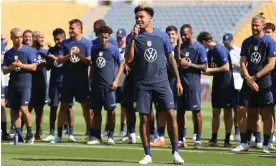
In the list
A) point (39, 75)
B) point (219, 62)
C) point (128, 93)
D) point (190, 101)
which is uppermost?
point (219, 62)

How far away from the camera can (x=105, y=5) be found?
5962 centimetres

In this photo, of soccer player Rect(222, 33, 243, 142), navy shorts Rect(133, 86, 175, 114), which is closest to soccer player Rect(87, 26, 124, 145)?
soccer player Rect(222, 33, 243, 142)

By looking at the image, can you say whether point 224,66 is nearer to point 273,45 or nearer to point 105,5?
point 273,45

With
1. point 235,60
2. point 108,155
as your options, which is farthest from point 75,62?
point 235,60

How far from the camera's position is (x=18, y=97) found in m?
17.1

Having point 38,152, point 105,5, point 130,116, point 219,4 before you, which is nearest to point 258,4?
point 219,4

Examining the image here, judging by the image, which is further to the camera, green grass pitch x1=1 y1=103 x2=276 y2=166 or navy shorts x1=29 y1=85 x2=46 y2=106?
navy shorts x1=29 y1=85 x2=46 y2=106

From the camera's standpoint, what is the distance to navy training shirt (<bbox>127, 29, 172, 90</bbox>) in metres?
13.1

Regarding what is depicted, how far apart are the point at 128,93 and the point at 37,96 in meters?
2.30

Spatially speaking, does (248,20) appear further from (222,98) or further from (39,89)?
(222,98)

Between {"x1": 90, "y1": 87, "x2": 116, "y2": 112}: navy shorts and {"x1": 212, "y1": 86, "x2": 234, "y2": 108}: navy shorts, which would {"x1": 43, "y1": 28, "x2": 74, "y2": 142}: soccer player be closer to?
{"x1": 90, "y1": 87, "x2": 116, "y2": 112}: navy shorts

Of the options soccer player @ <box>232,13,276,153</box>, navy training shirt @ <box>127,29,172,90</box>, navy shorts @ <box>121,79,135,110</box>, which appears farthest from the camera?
navy shorts @ <box>121,79,135,110</box>

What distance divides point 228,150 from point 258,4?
35.1 metres

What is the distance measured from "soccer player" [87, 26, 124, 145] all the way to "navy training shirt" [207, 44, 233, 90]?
174cm
